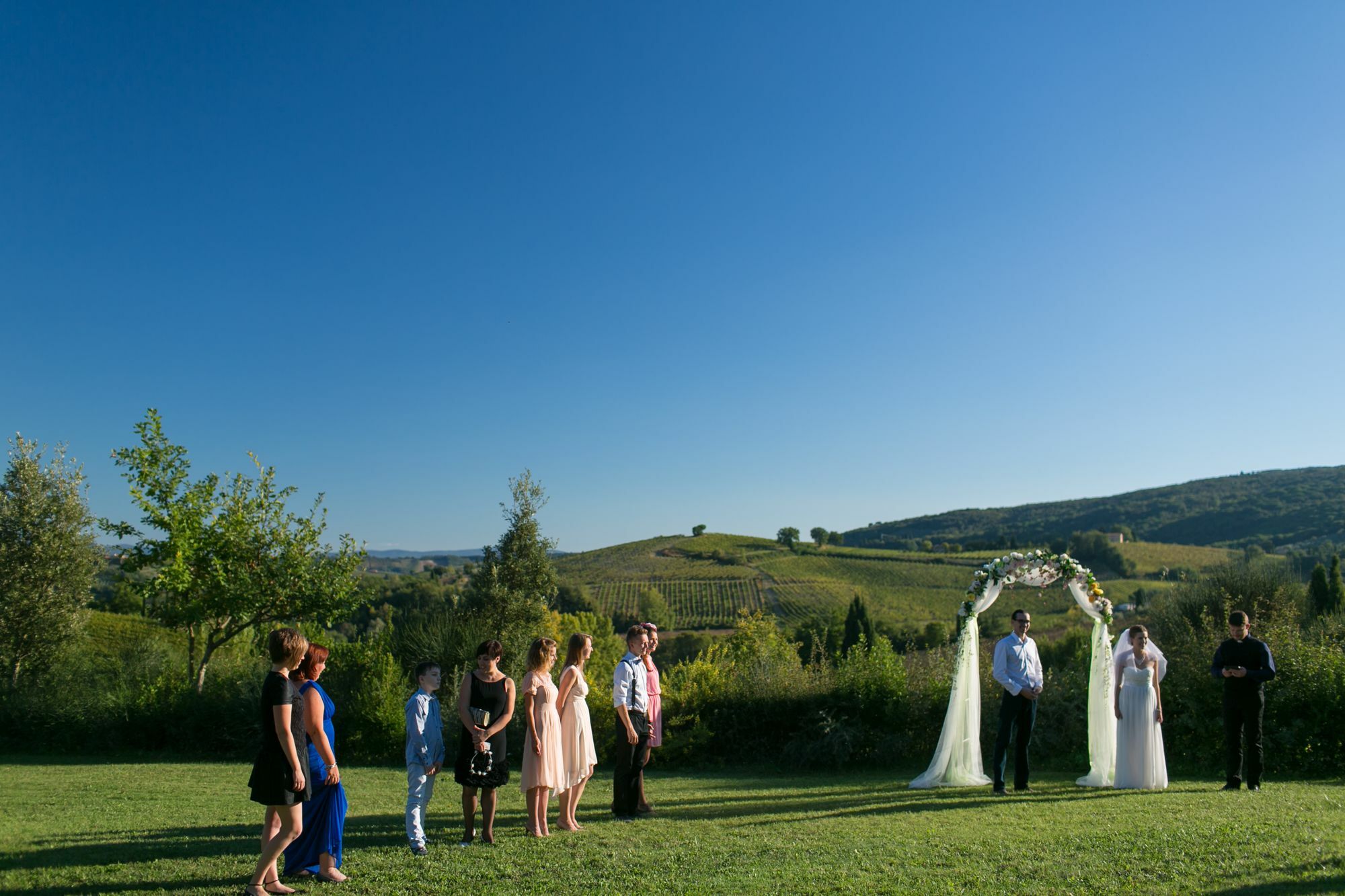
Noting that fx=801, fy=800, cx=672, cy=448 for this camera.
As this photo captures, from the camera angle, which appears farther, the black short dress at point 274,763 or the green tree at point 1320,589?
the green tree at point 1320,589

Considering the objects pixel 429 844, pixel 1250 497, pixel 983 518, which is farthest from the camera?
pixel 983 518

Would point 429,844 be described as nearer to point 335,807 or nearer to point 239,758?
point 335,807

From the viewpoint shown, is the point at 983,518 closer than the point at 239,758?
No

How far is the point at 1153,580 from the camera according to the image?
70.5m

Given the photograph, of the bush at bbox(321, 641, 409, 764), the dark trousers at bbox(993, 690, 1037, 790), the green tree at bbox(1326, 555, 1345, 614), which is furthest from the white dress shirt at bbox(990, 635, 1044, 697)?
the green tree at bbox(1326, 555, 1345, 614)

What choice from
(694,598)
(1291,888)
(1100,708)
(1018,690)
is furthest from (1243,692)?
(694,598)

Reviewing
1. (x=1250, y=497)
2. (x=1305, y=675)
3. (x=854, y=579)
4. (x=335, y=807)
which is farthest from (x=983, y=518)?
(x=335, y=807)

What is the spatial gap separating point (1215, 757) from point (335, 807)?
1155cm

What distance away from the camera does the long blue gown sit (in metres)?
5.57

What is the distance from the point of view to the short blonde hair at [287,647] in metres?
5.11

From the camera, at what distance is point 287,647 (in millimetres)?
5164

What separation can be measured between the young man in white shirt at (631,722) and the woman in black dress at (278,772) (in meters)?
3.25

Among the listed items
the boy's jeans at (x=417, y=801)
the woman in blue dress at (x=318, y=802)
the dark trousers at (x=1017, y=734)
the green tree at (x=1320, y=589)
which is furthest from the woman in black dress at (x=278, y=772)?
the green tree at (x=1320, y=589)

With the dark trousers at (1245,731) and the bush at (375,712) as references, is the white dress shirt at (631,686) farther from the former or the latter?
the dark trousers at (1245,731)
